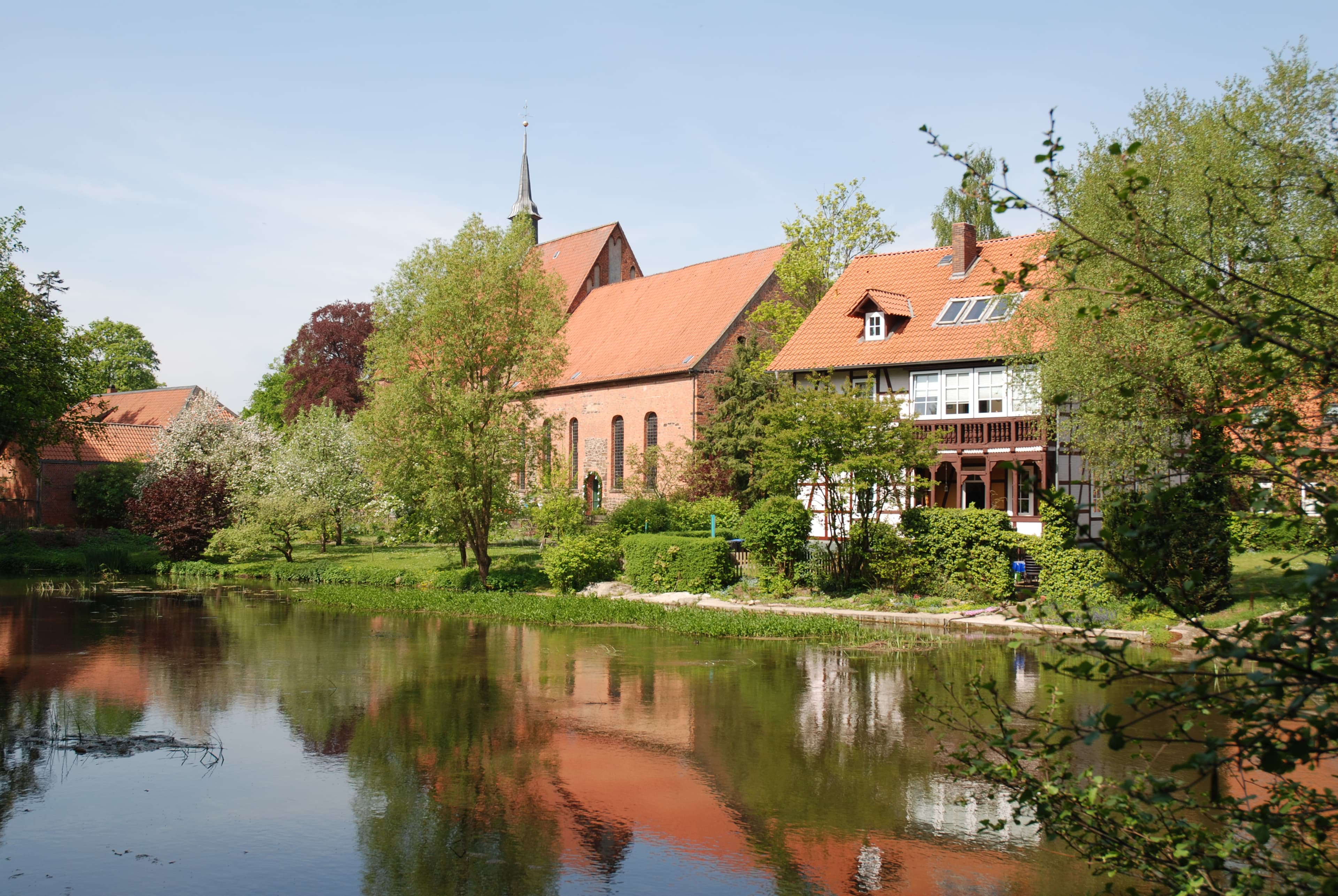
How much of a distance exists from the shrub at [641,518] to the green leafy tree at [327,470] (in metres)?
10.7

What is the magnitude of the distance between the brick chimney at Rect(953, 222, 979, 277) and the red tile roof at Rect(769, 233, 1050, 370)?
0.21 m

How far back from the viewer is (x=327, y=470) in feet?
119

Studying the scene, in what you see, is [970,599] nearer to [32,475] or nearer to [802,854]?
[802,854]

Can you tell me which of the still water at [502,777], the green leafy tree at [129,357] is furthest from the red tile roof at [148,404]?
the still water at [502,777]

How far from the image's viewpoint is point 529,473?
37.7 metres

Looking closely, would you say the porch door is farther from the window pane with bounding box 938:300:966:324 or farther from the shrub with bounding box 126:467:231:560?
the shrub with bounding box 126:467:231:560

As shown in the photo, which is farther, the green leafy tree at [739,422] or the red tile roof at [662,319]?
the red tile roof at [662,319]

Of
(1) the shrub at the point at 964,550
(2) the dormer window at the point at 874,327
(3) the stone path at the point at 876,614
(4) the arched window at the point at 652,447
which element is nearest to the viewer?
(3) the stone path at the point at 876,614

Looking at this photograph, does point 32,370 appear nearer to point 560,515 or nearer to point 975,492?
point 560,515

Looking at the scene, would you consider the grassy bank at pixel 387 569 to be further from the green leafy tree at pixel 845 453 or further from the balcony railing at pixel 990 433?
the balcony railing at pixel 990 433

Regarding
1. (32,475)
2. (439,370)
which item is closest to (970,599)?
(439,370)

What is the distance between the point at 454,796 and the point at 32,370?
28869 millimetres

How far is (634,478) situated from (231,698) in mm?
24370

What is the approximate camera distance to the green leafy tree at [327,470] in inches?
1407
